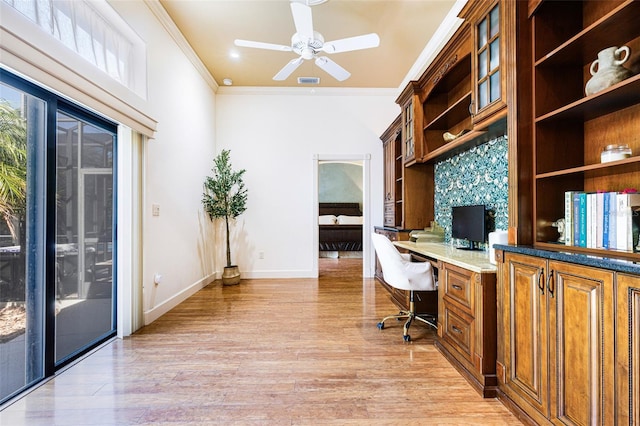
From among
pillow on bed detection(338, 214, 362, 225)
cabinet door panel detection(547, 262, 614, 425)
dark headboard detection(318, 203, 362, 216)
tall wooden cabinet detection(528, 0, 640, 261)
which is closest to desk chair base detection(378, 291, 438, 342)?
cabinet door panel detection(547, 262, 614, 425)

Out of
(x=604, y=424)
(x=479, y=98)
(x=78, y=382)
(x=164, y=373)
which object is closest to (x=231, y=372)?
(x=164, y=373)

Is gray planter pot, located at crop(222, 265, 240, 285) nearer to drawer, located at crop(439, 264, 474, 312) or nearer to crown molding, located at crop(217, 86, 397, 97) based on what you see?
crown molding, located at crop(217, 86, 397, 97)

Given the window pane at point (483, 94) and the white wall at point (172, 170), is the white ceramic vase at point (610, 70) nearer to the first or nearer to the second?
the window pane at point (483, 94)

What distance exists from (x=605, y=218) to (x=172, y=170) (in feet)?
12.5

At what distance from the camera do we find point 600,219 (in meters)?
1.35

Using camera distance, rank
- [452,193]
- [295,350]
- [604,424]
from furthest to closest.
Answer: [452,193], [295,350], [604,424]

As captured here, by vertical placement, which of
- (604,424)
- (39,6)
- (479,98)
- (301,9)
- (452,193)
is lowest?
(604,424)

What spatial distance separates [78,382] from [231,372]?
0.99 meters

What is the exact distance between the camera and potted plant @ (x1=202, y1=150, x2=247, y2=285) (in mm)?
4359

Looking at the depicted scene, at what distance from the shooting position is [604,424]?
1.10 m

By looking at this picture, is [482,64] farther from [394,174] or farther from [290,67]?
[394,174]

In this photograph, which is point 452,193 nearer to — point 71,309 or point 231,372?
point 231,372

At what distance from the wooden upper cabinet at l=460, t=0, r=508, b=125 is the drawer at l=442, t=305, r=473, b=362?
4.72ft

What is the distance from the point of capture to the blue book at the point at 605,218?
1.32 m
